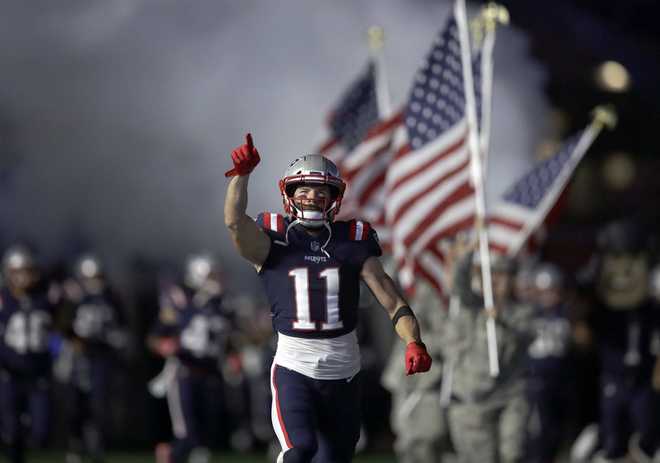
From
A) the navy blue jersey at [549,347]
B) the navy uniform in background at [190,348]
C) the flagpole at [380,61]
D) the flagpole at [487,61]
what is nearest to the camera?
the flagpole at [487,61]

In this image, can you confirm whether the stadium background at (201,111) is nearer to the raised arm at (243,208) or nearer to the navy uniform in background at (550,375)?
the navy uniform in background at (550,375)

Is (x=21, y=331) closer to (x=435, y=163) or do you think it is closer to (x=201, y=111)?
(x=435, y=163)

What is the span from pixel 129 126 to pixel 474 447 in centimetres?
1679

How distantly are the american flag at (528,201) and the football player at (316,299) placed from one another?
498 cm

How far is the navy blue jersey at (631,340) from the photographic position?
1246 centimetres

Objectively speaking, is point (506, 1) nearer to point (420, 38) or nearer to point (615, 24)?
point (615, 24)

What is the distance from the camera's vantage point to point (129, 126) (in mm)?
25969

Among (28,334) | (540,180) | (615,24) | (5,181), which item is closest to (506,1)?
(615,24)

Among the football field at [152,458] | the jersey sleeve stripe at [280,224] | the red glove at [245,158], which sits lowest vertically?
the football field at [152,458]

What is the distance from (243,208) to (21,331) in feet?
21.1

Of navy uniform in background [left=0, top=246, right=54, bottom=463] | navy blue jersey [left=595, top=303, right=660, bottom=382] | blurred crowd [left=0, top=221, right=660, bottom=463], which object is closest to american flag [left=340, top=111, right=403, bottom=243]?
blurred crowd [left=0, top=221, right=660, bottom=463]

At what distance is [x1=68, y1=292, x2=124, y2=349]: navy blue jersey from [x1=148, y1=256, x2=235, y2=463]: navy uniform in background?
2180 mm

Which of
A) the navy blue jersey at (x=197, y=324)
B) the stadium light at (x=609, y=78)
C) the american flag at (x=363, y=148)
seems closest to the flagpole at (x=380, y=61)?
the american flag at (x=363, y=148)

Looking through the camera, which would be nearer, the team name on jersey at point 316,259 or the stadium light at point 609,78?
the team name on jersey at point 316,259
